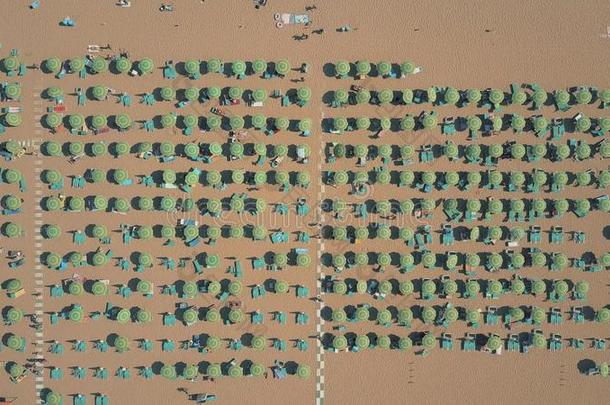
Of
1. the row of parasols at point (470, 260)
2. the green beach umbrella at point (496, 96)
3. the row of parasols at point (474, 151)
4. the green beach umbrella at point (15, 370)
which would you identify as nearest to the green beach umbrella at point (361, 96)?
the row of parasols at point (474, 151)

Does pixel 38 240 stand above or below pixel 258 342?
above

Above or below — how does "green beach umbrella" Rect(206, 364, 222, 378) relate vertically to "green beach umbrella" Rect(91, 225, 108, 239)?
below

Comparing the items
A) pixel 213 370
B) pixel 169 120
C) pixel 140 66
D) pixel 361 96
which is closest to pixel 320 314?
pixel 213 370

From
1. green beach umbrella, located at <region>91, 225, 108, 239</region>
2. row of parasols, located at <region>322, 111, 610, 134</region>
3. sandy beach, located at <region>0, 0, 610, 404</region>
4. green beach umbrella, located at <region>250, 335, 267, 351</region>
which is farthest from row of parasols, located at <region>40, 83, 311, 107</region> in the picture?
green beach umbrella, located at <region>250, 335, 267, 351</region>

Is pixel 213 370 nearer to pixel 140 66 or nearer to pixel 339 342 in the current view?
pixel 339 342

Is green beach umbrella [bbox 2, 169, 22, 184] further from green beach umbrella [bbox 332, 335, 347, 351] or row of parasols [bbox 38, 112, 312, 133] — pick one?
green beach umbrella [bbox 332, 335, 347, 351]

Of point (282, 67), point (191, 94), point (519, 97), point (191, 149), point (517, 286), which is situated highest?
point (282, 67)

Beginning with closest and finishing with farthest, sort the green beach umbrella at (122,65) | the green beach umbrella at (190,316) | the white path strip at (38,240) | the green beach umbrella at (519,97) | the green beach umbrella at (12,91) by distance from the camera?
Answer: the green beach umbrella at (12,91) → the green beach umbrella at (122,65) → the green beach umbrella at (190,316) → the white path strip at (38,240) → the green beach umbrella at (519,97)

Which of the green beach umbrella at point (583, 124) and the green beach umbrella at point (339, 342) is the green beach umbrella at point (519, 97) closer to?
the green beach umbrella at point (583, 124)

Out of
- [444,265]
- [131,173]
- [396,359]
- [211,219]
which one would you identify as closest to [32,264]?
[131,173]
